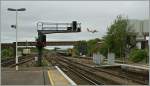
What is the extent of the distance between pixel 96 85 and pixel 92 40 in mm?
111033

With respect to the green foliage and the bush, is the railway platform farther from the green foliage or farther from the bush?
the green foliage

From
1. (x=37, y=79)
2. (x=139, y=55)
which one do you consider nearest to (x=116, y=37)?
(x=139, y=55)

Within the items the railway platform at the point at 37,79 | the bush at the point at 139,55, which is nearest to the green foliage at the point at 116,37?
the bush at the point at 139,55

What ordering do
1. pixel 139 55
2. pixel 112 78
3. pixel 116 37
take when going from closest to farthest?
pixel 112 78
pixel 139 55
pixel 116 37

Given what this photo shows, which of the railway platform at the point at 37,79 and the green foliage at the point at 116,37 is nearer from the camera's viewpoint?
the railway platform at the point at 37,79

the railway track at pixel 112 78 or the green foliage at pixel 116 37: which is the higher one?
the green foliage at pixel 116 37

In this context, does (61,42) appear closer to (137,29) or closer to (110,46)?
(137,29)

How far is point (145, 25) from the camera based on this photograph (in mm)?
108125

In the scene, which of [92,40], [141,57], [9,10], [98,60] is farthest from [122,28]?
[92,40]

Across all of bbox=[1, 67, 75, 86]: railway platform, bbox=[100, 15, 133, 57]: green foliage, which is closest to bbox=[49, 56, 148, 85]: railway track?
bbox=[1, 67, 75, 86]: railway platform

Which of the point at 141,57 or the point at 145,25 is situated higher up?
the point at 145,25

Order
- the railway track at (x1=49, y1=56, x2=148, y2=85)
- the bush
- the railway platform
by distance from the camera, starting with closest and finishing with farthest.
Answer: the railway platform → the railway track at (x1=49, y1=56, x2=148, y2=85) → the bush

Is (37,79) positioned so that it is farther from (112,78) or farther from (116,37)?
(116,37)

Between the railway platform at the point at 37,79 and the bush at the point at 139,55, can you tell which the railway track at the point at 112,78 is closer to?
the railway platform at the point at 37,79
